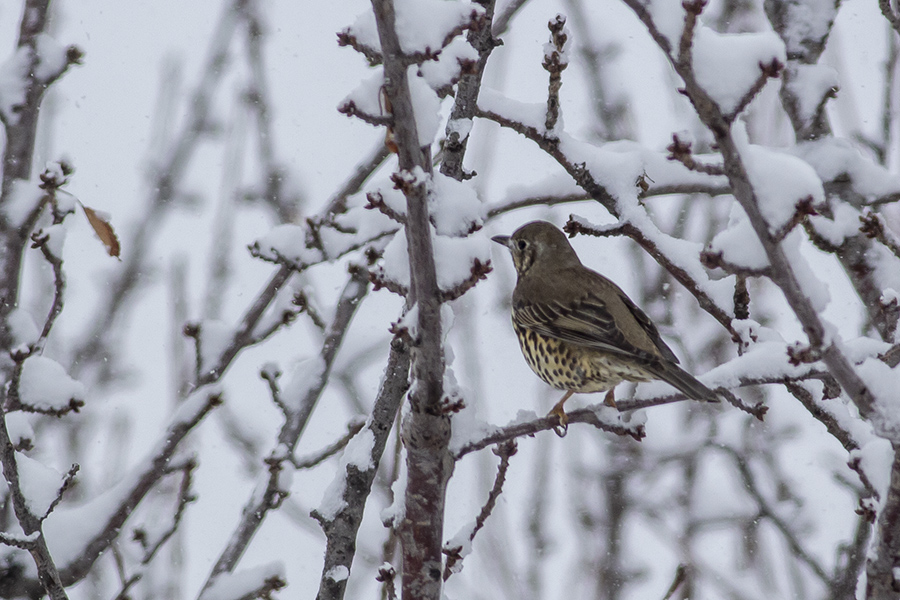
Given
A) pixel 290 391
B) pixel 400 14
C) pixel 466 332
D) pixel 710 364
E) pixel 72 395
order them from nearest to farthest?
1. pixel 400 14
2. pixel 72 395
3. pixel 290 391
4. pixel 466 332
5. pixel 710 364

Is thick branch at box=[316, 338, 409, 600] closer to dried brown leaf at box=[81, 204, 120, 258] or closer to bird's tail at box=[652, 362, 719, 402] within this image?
bird's tail at box=[652, 362, 719, 402]

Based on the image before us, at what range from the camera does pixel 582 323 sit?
416 cm

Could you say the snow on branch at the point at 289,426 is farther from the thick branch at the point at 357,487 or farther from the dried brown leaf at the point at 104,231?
the dried brown leaf at the point at 104,231

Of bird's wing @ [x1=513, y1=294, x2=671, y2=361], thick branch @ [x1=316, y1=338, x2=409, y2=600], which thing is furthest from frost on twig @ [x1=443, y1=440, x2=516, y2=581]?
bird's wing @ [x1=513, y1=294, x2=671, y2=361]

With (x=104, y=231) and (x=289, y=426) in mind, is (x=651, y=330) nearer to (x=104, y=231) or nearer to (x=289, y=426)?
(x=289, y=426)

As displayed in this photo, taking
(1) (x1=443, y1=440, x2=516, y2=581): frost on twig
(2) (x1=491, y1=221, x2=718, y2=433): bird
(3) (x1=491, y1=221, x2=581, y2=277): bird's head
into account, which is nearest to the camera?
(1) (x1=443, y1=440, x2=516, y2=581): frost on twig

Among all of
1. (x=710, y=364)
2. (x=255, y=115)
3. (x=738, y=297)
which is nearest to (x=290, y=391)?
(x=738, y=297)

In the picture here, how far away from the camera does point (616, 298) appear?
173 inches

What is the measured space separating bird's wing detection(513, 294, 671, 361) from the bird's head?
0.48 meters

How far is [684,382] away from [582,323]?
1.08 metres

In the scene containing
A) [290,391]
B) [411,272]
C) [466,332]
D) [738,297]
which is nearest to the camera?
[411,272]

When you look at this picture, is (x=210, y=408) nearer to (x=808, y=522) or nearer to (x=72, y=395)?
(x=72, y=395)

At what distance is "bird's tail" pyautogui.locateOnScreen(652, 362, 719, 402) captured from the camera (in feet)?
9.18

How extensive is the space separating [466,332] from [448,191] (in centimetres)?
465
